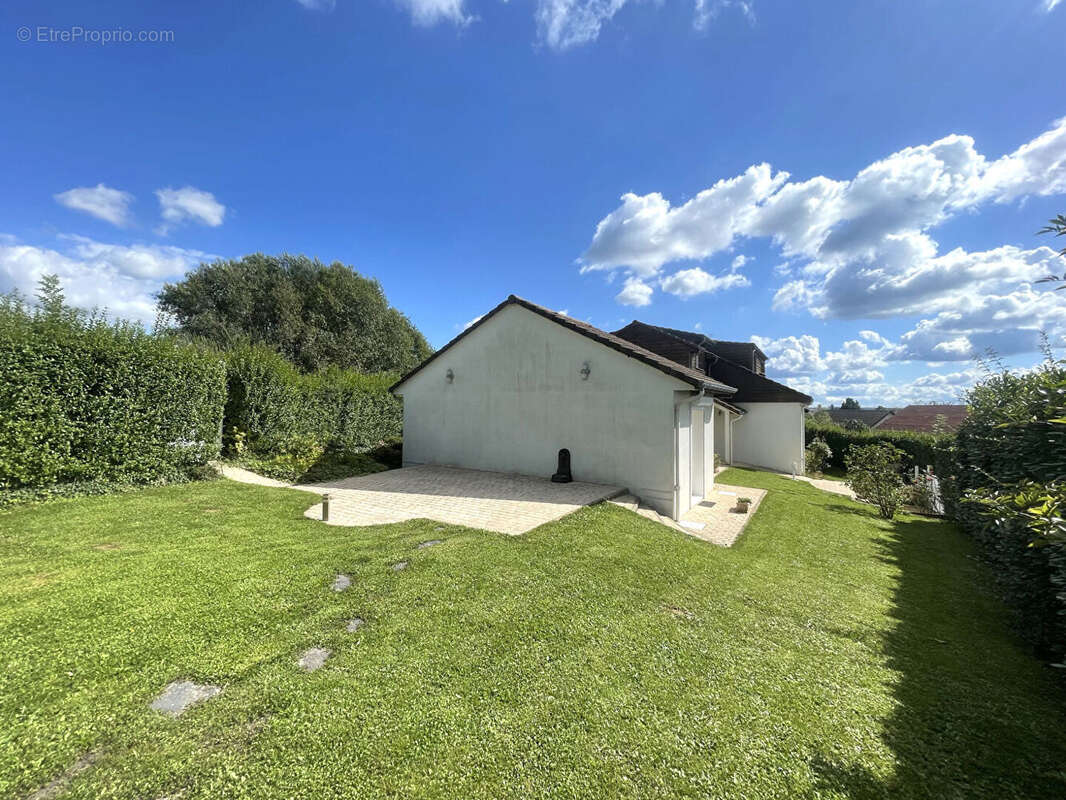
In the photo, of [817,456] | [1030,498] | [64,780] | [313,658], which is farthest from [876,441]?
[64,780]

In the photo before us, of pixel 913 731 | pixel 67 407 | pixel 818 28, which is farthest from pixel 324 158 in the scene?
pixel 913 731

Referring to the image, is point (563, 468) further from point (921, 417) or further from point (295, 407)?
point (921, 417)

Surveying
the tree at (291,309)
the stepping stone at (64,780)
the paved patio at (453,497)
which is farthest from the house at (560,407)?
the tree at (291,309)

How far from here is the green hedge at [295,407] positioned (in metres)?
14.6

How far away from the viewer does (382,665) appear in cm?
382

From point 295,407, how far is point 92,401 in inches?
272

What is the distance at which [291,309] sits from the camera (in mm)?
33031

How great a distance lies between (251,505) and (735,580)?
10865 millimetres

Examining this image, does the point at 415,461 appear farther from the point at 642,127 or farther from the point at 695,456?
the point at 642,127

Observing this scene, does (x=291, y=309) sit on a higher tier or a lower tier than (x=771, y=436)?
higher

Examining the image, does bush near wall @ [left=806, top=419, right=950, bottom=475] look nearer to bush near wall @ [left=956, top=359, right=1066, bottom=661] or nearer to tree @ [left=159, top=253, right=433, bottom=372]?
bush near wall @ [left=956, top=359, right=1066, bottom=661]

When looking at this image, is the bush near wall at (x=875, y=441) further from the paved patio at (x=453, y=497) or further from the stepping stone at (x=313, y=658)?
the stepping stone at (x=313, y=658)

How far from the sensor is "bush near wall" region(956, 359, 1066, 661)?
110 inches

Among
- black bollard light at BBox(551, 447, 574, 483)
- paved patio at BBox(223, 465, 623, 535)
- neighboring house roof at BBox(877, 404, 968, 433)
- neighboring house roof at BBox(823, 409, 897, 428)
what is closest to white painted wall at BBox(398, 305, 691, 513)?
black bollard light at BBox(551, 447, 574, 483)
